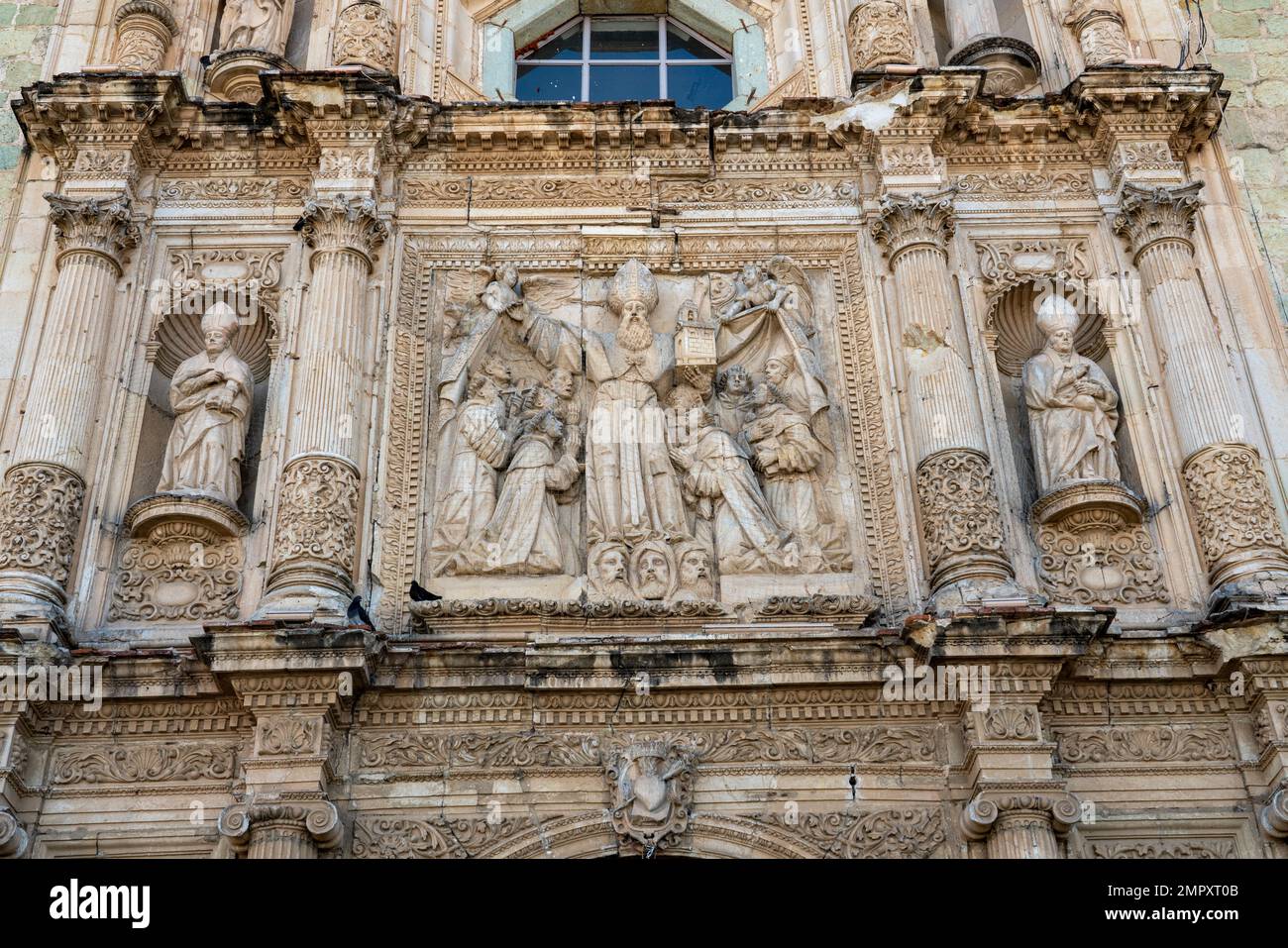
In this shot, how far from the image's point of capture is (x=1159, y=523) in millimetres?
10852

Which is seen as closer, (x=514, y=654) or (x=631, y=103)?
(x=514, y=654)

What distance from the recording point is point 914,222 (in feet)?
38.8

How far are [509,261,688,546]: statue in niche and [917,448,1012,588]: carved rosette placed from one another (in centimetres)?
167

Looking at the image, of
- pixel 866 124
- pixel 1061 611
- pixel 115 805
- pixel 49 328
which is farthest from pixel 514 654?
pixel 866 124

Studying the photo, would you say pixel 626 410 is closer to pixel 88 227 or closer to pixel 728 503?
pixel 728 503

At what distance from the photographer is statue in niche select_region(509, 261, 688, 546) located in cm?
1087

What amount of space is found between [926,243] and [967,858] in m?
4.65

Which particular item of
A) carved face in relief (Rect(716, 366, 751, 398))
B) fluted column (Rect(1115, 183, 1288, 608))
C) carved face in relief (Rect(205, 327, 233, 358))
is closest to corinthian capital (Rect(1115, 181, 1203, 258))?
fluted column (Rect(1115, 183, 1288, 608))

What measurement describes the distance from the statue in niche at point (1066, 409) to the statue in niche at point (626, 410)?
2592 millimetres

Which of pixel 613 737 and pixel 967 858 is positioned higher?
pixel 613 737

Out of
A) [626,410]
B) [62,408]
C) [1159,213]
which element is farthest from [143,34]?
[1159,213]

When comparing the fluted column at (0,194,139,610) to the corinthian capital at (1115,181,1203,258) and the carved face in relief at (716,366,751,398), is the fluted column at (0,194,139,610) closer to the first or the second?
the carved face in relief at (716,366,751,398)

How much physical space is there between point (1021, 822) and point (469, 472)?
434 centimetres

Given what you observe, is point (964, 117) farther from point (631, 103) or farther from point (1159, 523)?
point (1159, 523)
